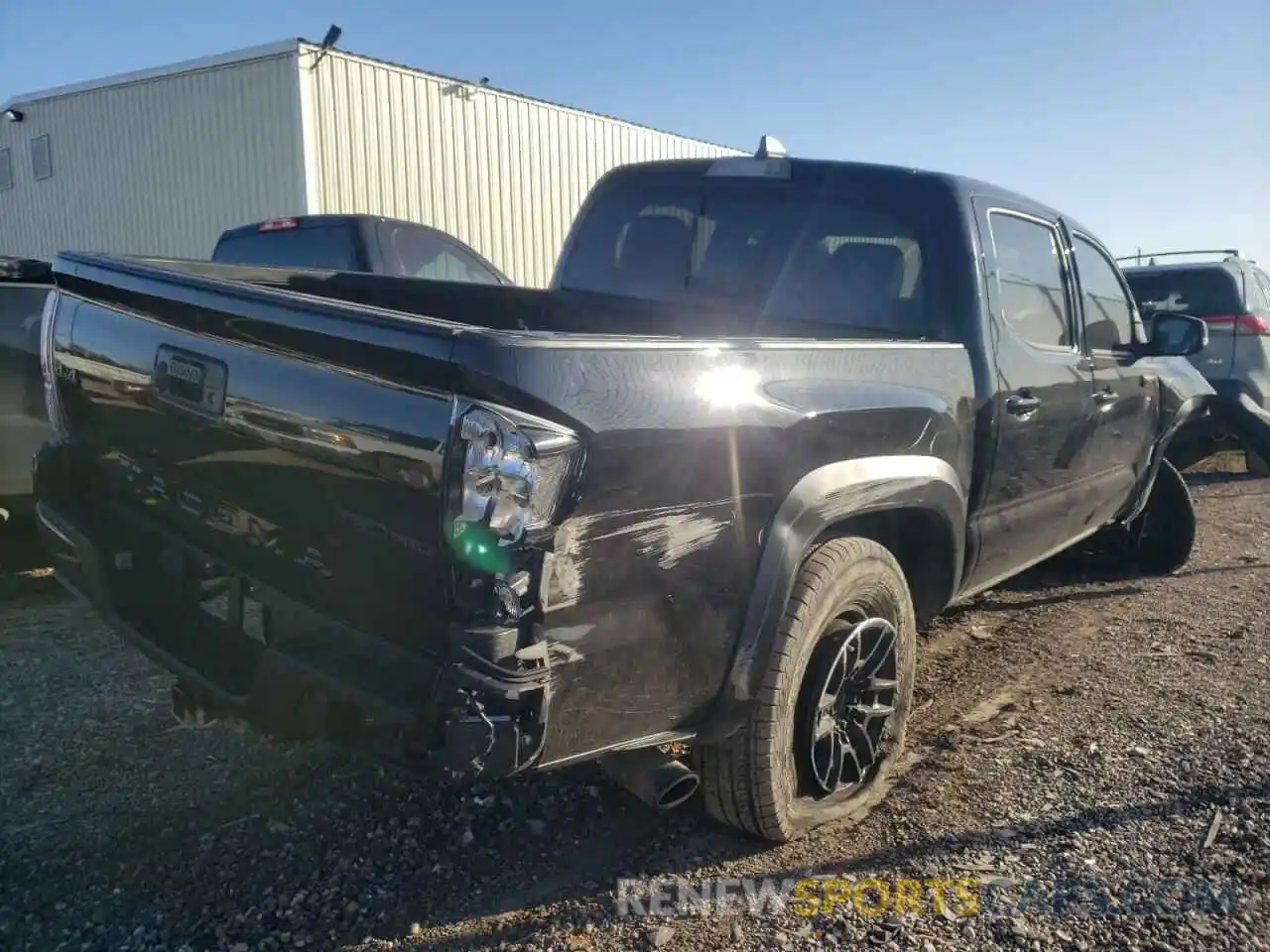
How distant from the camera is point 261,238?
24.9ft

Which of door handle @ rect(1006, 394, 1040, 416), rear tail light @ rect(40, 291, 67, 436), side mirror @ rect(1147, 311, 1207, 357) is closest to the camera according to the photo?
rear tail light @ rect(40, 291, 67, 436)

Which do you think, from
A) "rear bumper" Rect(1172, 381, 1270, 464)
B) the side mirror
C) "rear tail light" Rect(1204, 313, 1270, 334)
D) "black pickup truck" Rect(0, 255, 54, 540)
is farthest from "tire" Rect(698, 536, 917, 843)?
"rear tail light" Rect(1204, 313, 1270, 334)

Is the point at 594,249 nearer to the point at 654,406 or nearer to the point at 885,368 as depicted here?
the point at 885,368

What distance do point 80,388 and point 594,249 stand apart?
83.0 inches

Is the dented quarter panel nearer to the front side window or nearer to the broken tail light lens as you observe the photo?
the broken tail light lens

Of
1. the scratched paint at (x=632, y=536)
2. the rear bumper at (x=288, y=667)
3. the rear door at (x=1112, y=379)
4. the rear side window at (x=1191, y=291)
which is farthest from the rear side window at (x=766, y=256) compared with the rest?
the rear side window at (x=1191, y=291)

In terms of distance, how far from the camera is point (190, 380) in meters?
2.33

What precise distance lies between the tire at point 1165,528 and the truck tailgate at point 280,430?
197 inches

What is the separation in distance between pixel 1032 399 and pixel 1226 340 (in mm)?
6225

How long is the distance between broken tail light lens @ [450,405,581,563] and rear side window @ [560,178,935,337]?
1.89 meters

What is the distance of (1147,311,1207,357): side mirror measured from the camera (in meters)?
4.62

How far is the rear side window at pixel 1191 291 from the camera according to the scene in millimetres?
8758

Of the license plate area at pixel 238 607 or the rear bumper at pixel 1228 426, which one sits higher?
the license plate area at pixel 238 607

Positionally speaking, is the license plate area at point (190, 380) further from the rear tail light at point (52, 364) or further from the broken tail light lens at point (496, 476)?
the broken tail light lens at point (496, 476)
